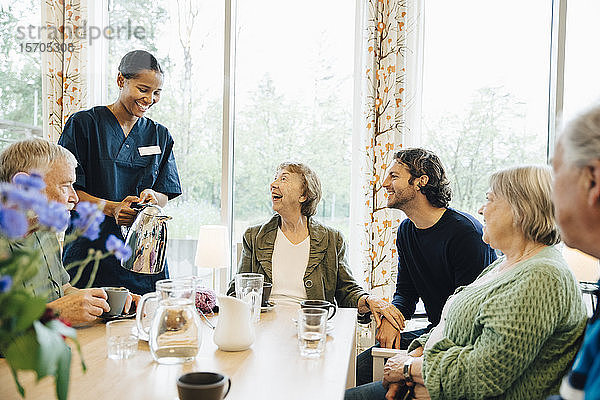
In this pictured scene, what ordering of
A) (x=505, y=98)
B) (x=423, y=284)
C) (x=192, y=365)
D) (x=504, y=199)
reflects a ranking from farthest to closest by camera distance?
(x=505, y=98) < (x=423, y=284) < (x=504, y=199) < (x=192, y=365)

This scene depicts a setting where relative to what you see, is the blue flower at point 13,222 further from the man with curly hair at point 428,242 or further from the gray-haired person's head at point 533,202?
the man with curly hair at point 428,242

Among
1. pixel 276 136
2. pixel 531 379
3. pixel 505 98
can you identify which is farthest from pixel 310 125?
pixel 531 379

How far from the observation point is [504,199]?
1.77 metres

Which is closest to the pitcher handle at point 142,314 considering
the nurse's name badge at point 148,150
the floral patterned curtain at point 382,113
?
the nurse's name badge at point 148,150

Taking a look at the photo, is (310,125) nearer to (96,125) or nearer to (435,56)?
(435,56)

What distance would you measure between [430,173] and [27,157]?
163 centimetres

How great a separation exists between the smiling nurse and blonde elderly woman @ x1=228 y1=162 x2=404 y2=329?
525mm

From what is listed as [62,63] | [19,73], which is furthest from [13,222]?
[19,73]

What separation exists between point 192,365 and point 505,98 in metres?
2.85

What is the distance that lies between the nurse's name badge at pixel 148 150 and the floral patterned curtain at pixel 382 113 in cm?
127

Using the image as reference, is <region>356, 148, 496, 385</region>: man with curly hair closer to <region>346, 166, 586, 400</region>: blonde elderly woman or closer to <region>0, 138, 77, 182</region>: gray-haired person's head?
<region>346, 166, 586, 400</region>: blonde elderly woman

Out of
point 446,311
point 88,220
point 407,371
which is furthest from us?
point 446,311

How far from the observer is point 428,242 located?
255 cm

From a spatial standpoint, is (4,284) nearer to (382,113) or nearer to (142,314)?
(142,314)
